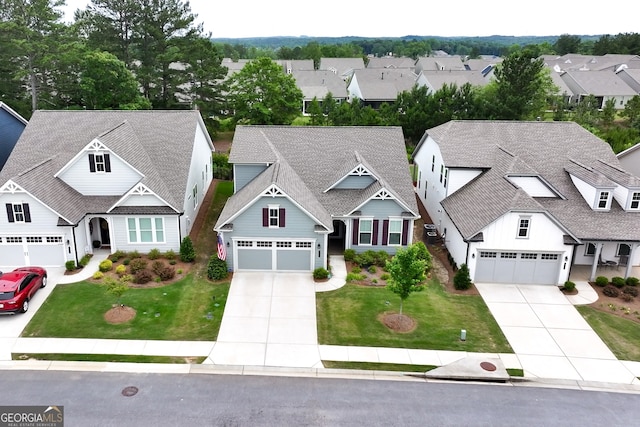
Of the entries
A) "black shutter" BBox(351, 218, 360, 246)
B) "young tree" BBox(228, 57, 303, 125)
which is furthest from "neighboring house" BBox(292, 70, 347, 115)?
"black shutter" BBox(351, 218, 360, 246)

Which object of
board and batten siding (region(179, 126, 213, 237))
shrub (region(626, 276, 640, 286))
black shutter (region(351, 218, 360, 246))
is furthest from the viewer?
board and batten siding (region(179, 126, 213, 237))

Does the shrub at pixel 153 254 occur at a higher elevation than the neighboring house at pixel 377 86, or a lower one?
lower

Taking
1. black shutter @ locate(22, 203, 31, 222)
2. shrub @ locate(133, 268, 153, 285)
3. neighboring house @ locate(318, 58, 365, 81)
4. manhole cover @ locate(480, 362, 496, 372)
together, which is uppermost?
neighboring house @ locate(318, 58, 365, 81)

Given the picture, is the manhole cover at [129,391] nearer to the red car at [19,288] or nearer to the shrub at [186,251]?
the red car at [19,288]

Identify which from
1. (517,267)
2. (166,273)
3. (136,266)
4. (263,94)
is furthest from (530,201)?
(263,94)

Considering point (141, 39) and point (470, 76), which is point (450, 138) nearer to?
point (141, 39)

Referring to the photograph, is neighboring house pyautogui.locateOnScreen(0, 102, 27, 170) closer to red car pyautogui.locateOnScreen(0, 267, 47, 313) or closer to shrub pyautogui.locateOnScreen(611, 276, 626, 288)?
red car pyautogui.locateOnScreen(0, 267, 47, 313)

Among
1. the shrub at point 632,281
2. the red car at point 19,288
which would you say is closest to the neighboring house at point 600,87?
the shrub at point 632,281

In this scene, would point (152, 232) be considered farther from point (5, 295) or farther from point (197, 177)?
point (5, 295)
